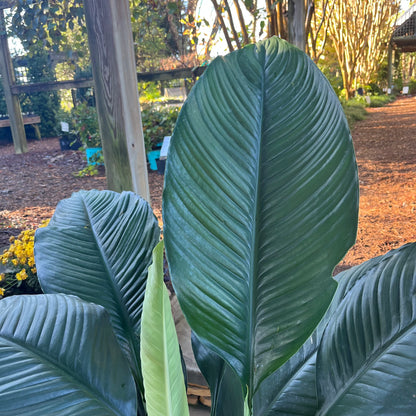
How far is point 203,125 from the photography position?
338 mm

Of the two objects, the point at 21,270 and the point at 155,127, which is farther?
the point at 155,127

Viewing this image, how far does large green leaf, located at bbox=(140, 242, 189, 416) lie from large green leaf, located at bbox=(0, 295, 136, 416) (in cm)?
6

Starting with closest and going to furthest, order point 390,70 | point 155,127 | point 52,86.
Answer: point 52,86
point 155,127
point 390,70

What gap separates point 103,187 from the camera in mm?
1477

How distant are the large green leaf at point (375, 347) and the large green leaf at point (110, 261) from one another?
22 centimetres

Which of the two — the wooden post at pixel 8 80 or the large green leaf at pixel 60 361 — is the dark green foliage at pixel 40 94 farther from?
the large green leaf at pixel 60 361

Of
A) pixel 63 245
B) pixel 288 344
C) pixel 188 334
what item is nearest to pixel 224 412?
pixel 288 344

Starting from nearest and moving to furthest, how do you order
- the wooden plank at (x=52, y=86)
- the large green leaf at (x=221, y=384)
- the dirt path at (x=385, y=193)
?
the large green leaf at (x=221, y=384) < the wooden plank at (x=52, y=86) < the dirt path at (x=385, y=193)

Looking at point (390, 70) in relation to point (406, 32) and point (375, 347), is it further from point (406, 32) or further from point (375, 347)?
point (375, 347)

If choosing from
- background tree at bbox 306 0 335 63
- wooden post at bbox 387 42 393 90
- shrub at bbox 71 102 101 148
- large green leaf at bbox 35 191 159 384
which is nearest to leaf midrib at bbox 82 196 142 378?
large green leaf at bbox 35 191 159 384

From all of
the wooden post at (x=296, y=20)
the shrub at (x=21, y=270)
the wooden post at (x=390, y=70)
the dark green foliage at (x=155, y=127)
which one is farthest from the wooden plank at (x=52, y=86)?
the wooden post at (x=390, y=70)

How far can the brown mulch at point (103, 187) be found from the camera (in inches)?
50.2

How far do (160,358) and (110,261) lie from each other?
191 millimetres

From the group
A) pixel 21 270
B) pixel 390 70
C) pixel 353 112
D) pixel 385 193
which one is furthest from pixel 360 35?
pixel 21 270
